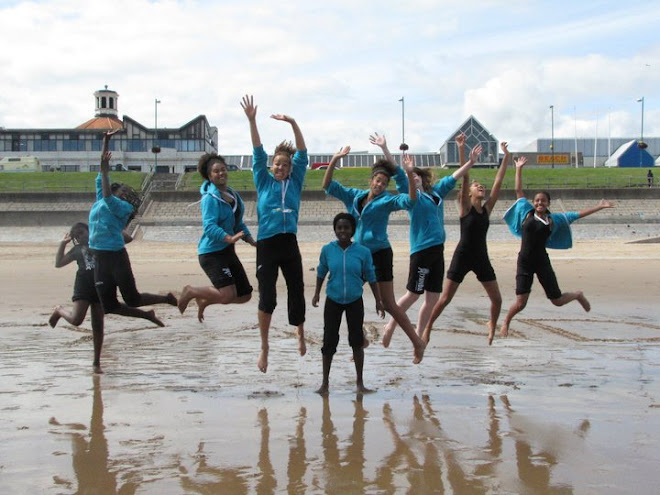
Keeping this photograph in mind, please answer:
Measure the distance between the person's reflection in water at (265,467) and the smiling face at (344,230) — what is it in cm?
181

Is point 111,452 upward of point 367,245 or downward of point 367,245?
downward

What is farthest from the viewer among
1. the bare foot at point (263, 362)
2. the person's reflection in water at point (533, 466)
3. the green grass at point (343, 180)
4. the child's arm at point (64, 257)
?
the green grass at point (343, 180)

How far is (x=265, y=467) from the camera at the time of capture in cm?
474

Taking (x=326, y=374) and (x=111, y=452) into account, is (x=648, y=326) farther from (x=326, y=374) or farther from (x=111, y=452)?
(x=111, y=452)

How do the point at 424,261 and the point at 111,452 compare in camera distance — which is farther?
the point at 424,261

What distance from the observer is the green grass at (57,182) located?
52219 millimetres

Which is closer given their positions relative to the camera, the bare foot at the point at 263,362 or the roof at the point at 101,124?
the bare foot at the point at 263,362

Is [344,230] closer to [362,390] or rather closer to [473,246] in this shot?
[362,390]

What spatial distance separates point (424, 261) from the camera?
8.37 m

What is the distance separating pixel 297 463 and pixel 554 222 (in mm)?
5783

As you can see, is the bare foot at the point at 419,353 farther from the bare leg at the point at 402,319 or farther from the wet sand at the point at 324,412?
the wet sand at the point at 324,412

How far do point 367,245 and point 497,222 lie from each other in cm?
3210

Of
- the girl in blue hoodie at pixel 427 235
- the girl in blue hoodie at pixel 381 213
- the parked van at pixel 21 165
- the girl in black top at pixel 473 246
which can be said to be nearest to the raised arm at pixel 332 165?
the girl in blue hoodie at pixel 381 213

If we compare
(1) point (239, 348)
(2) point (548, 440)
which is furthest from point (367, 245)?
(2) point (548, 440)
